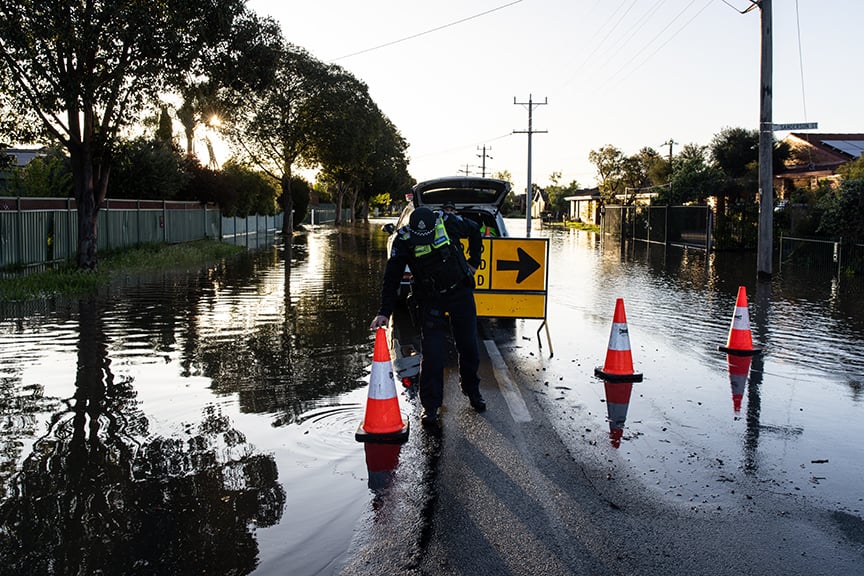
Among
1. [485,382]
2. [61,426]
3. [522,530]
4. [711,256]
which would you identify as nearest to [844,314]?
[485,382]

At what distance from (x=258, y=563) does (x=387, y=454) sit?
1.72 meters

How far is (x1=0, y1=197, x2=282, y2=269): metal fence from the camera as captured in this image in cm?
1758

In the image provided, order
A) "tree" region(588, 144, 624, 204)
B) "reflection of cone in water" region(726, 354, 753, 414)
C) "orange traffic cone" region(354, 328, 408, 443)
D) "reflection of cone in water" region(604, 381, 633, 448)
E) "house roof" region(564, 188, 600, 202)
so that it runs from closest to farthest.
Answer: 1. "orange traffic cone" region(354, 328, 408, 443)
2. "reflection of cone in water" region(604, 381, 633, 448)
3. "reflection of cone in water" region(726, 354, 753, 414)
4. "tree" region(588, 144, 624, 204)
5. "house roof" region(564, 188, 600, 202)

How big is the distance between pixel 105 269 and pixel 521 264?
12.7 meters

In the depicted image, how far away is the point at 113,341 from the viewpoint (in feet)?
32.8

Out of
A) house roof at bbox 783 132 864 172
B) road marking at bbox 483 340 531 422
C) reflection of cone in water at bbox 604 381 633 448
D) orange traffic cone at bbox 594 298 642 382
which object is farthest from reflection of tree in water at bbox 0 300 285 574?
house roof at bbox 783 132 864 172

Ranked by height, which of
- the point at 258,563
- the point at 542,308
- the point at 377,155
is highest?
the point at 377,155

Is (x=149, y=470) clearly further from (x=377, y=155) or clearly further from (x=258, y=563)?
(x=377, y=155)

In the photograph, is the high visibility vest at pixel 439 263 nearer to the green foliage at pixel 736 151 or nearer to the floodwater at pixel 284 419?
the floodwater at pixel 284 419

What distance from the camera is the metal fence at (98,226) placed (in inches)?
692

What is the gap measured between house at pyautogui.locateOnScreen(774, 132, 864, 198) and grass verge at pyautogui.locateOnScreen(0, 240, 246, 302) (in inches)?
1186

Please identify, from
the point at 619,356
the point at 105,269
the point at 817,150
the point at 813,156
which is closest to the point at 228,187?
the point at 105,269

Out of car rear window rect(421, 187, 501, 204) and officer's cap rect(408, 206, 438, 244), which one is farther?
car rear window rect(421, 187, 501, 204)

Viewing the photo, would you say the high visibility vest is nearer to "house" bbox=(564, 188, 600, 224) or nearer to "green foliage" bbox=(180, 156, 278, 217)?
"green foliage" bbox=(180, 156, 278, 217)
